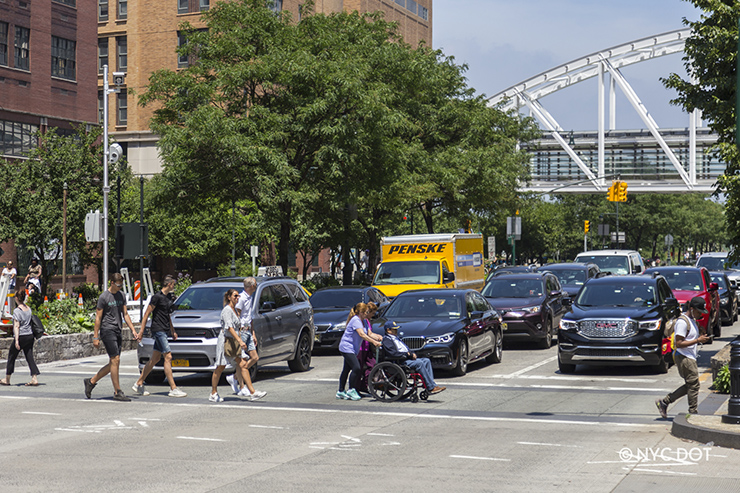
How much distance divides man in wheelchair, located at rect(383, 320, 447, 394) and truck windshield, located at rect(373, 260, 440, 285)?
1138 cm

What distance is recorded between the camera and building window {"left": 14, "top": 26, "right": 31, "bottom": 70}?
45.0 metres

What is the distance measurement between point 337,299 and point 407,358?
30.4 feet

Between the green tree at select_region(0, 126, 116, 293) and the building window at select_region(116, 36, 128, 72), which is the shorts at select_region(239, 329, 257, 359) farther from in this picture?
the building window at select_region(116, 36, 128, 72)

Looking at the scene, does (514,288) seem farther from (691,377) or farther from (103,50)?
(103,50)

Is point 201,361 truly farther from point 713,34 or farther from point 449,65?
point 449,65

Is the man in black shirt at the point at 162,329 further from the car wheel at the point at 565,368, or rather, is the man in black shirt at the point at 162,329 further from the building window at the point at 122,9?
the building window at the point at 122,9

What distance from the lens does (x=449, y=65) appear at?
43.4m

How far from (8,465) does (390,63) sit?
1078 inches

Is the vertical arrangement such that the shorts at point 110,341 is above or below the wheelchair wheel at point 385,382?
above

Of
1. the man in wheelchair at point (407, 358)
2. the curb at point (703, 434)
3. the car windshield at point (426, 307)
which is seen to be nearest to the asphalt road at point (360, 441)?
the curb at point (703, 434)

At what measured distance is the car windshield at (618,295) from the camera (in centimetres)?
1800

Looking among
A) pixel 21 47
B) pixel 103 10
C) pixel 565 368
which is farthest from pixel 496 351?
pixel 103 10

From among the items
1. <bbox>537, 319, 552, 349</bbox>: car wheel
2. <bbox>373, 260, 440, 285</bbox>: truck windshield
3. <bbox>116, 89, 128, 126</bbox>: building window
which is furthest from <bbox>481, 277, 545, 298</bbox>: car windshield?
<bbox>116, 89, 128, 126</bbox>: building window

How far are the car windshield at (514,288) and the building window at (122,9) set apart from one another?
51233 millimetres
